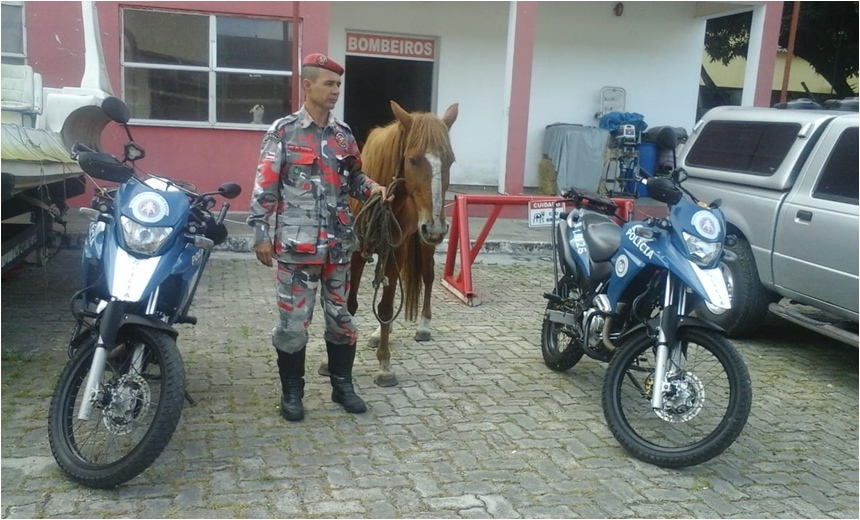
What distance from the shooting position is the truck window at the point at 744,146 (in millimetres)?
6043

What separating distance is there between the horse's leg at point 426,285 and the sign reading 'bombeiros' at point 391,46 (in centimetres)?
766

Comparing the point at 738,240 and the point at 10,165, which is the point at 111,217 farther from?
the point at 738,240

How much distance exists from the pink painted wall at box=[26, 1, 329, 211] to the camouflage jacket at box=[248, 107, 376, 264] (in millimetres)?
6700

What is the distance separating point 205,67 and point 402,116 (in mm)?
6821

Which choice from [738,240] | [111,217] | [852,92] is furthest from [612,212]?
[852,92]

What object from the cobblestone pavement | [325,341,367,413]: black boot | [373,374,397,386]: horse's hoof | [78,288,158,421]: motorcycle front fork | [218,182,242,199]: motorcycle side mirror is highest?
[218,182,242,199]: motorcycle side mirror

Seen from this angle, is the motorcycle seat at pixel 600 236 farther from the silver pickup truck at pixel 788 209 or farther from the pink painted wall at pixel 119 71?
the pink painted wall at pixel 119 71

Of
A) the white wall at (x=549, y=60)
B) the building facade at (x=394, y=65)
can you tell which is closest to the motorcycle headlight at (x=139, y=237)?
the building facade at (x=394, y=65)

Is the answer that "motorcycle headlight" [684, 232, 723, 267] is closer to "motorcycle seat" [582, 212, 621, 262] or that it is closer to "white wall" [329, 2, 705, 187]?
"motorcycle seat" [582, 212, 621, 262]

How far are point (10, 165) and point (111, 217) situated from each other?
123cm

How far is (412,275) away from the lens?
5098mm

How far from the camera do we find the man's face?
4.00 m

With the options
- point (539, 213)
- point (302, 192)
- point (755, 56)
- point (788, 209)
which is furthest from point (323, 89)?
point (755, 56)

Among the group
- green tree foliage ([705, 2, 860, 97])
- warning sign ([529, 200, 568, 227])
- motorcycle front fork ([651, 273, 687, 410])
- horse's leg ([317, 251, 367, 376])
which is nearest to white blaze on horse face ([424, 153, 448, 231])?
horse's leg ([317, 251, 367, 376])
